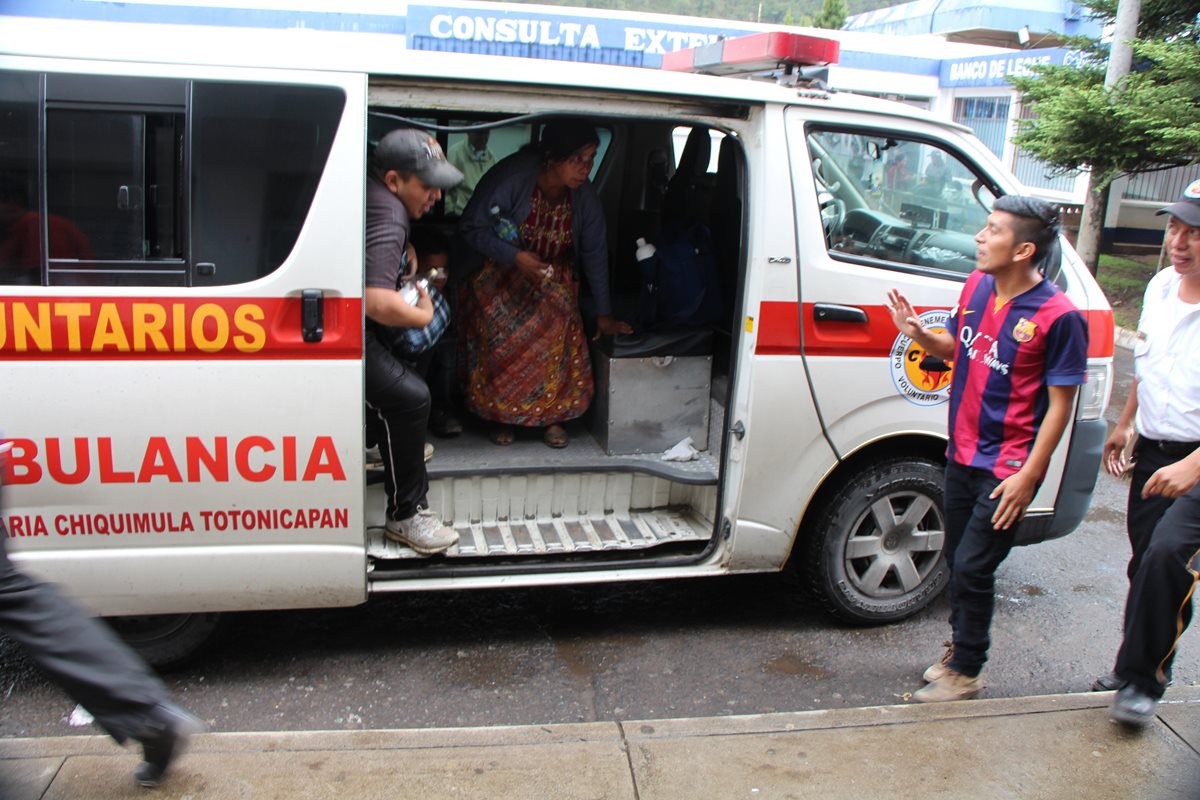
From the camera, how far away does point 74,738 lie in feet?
9.69

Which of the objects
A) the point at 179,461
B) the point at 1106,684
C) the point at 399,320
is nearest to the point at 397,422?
the point at 399,320

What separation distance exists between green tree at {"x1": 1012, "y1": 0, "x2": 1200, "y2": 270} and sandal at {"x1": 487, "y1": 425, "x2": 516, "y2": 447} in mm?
7613

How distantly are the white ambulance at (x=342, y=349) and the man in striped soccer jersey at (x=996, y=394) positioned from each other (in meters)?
0.45

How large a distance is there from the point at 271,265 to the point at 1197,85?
9.53 meters

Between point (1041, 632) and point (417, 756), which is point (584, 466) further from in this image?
point (1041, 632)

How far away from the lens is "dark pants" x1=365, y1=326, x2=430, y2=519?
11.4ft

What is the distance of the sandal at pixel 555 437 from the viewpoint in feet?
14.9

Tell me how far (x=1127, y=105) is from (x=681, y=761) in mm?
9329

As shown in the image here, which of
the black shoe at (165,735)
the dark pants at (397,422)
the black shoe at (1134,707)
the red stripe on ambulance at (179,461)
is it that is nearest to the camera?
the black shoe at (165,735)

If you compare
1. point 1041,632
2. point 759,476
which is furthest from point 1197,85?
point 759,476

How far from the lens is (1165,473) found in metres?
3.08

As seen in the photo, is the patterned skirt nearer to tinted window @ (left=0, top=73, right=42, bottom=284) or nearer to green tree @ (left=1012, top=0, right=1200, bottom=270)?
tinted window @ (left=0, top=73, right=42, bottom=284)

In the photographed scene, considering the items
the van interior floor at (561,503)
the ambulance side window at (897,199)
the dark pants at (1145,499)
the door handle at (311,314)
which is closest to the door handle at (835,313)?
the ambulance side window at (897,199)

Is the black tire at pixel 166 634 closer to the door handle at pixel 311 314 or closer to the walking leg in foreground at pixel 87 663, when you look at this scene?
the walking leg in foreground at pixel 87 663
